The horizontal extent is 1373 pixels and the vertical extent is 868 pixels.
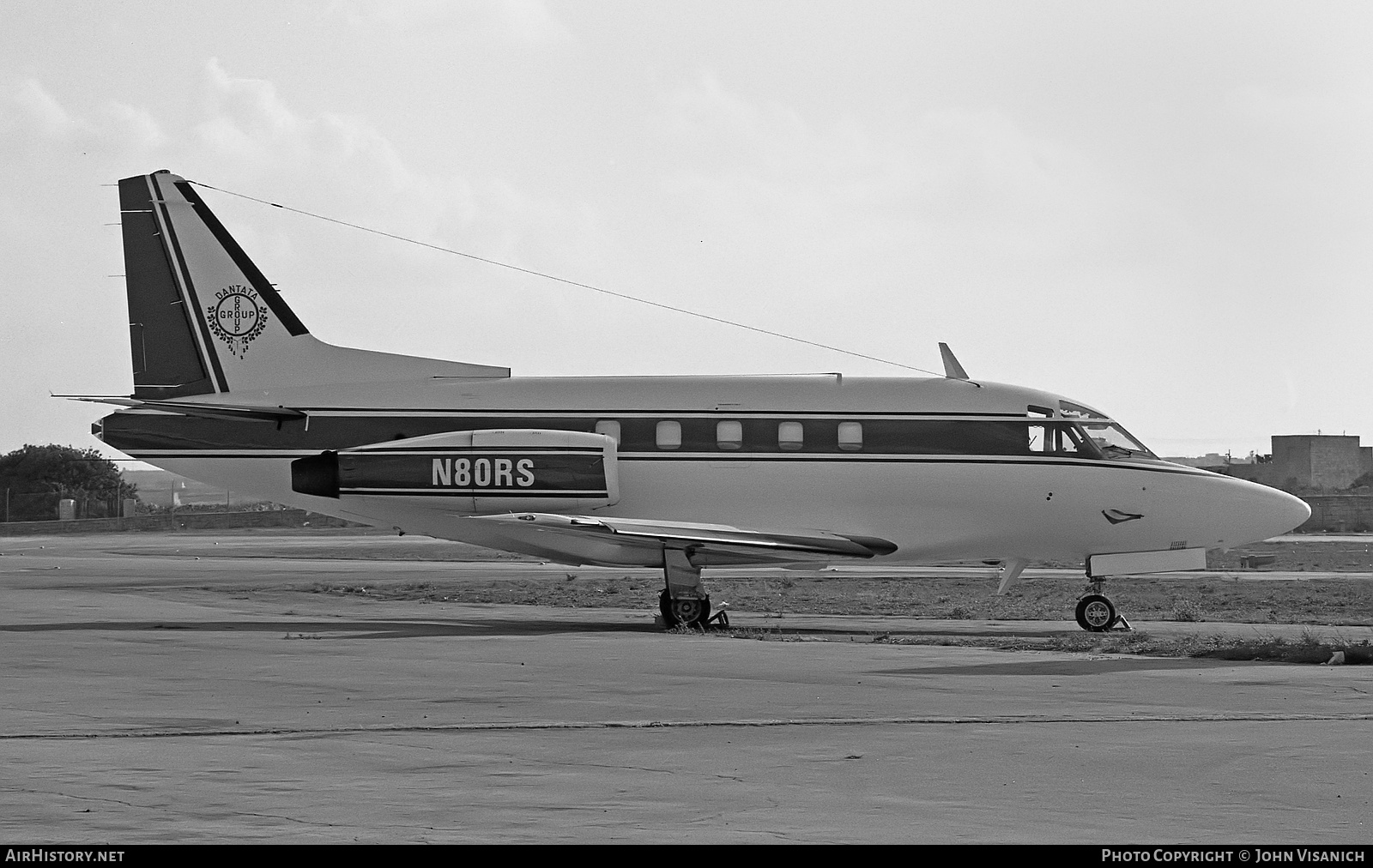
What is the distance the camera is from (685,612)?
21.6 meters

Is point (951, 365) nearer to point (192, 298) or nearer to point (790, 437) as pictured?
point (790, 437)

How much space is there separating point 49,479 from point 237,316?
244 feet

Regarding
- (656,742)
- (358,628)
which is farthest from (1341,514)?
(656,742)

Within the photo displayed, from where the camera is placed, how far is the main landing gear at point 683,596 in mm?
21625

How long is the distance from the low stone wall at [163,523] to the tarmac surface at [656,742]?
52.2m

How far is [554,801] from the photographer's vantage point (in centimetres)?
791

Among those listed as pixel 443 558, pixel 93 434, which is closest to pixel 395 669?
pixel 93 434

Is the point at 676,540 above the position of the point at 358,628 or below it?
above

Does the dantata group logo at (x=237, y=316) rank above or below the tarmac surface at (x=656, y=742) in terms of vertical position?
above

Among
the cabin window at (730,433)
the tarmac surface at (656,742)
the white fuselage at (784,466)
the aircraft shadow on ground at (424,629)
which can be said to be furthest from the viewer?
the cabin window at (730,433)

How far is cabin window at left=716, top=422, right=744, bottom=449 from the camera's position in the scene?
22.8 m

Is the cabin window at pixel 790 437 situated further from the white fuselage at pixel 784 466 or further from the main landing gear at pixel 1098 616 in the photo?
the main landing gear at pixel 1098 616

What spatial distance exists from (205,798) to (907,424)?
54.4 ft

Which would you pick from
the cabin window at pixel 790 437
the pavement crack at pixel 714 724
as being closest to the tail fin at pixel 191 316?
the cabin window at pixel 790 437
